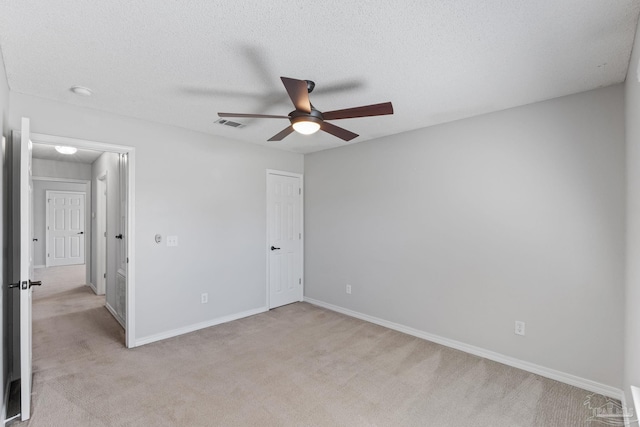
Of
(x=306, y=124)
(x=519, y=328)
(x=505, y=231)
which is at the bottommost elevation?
(x=519, y=328)

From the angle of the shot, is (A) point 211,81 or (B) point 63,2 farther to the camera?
(A) point 211,81

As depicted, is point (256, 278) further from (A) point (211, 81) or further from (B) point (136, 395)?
(A) point (211, 81)

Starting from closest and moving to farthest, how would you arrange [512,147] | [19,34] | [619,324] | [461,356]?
[19,34]
[619,324]
[512,147]
[461,356]

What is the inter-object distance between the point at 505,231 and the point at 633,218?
41.2 inches

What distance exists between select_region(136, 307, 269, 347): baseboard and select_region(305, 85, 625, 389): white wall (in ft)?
4.49

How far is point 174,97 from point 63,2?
1204 mm

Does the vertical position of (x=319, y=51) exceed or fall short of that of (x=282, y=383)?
it exceeds it

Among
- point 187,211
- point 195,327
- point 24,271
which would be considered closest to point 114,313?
point 195,327

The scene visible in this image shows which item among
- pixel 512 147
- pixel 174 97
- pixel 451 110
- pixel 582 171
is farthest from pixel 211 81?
pixel 582 171

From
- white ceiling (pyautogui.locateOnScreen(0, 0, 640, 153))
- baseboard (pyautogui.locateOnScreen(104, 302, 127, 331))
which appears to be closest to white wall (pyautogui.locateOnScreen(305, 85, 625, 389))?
white ceiling (pyautogui.locateOnScreen(0, 0, 640, 153))

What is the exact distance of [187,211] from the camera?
3.68 meters

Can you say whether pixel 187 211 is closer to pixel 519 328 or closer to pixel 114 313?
pixel 114 313

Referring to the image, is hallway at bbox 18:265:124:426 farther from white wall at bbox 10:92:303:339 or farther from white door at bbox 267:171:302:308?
white door at bbox 267:171:302:308

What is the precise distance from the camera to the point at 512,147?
2.90 meters
